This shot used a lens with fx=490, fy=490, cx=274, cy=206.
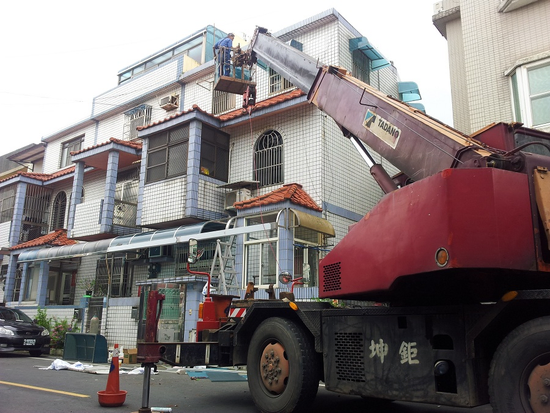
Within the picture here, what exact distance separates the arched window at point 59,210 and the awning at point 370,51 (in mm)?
14533

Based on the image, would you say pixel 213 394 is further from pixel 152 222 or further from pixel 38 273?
pixel 38 273

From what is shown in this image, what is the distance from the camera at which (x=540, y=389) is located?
3.75m

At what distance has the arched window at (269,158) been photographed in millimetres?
15172

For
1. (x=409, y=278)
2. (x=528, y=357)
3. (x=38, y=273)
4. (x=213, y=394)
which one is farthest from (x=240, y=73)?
(x=38, y=273)

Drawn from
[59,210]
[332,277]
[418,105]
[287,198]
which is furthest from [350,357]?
[59,210]

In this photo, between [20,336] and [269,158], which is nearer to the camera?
[20,336]

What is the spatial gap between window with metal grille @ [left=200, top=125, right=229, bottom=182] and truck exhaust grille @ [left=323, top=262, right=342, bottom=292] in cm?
1004

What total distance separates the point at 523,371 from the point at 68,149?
2337cm

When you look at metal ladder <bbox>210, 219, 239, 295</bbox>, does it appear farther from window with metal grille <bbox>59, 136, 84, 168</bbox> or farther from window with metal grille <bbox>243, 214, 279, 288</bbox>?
window with metal grille <bbox>59, 136, 84, 168</bbox>

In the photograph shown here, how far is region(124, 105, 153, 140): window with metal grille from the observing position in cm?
2006

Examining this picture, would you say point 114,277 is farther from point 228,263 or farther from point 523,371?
point 523,371

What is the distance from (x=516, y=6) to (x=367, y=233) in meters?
9.33

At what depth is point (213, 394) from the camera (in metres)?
7.62

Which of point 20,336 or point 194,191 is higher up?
point 194,191
